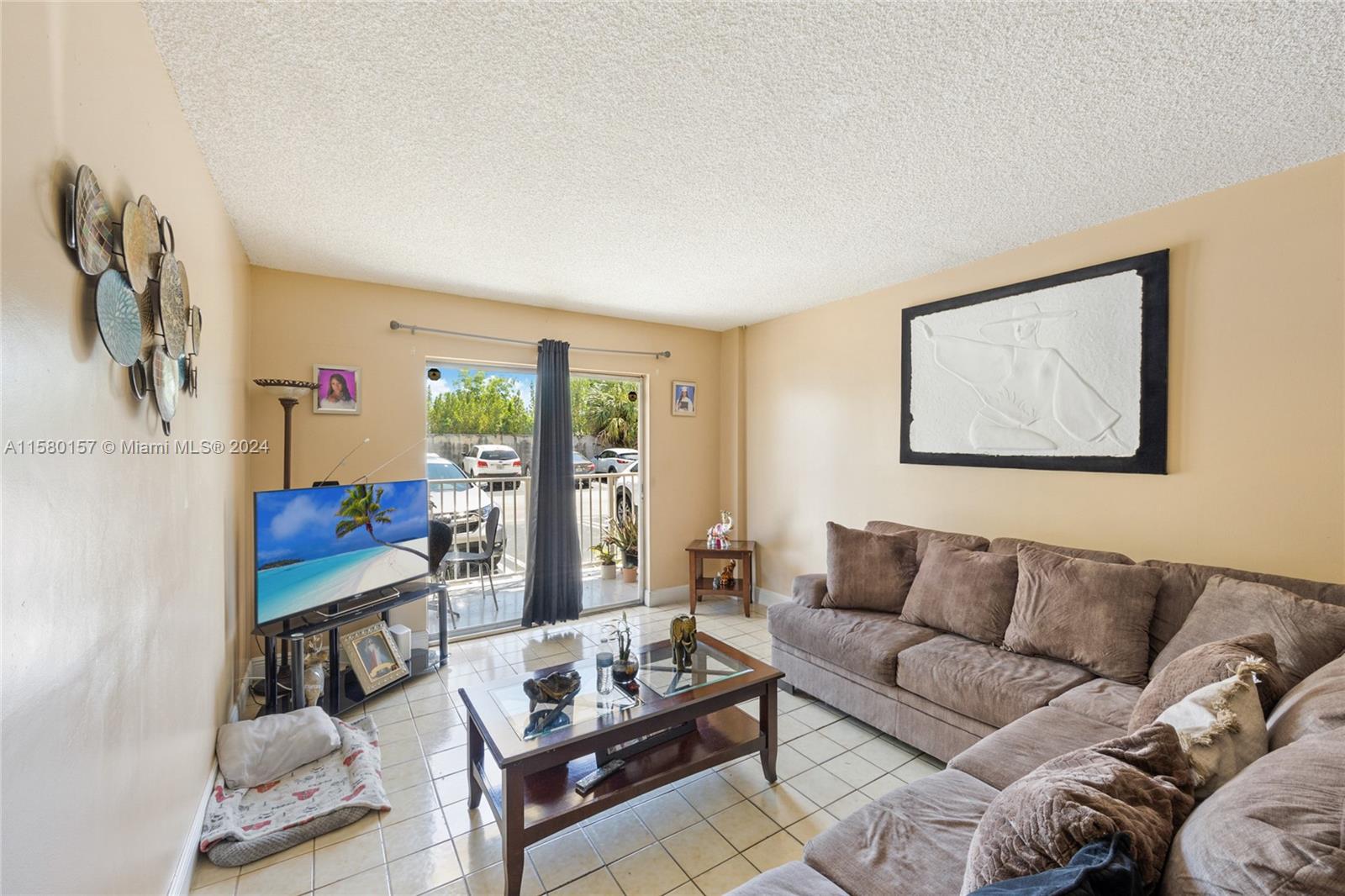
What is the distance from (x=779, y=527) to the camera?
4707mm

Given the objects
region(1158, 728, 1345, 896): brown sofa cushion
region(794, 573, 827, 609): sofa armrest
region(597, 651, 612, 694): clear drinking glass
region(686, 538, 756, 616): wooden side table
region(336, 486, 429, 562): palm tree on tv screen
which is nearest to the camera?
region(1158, 728, 1345, 896): brown sofa cushion

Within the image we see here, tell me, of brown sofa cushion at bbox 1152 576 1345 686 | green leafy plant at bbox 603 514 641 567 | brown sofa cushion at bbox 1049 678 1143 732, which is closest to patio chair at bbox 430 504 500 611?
green leafy plant at bbox 603 514 641 567

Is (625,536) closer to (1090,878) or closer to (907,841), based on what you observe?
(907,841)

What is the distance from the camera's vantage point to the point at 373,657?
3.17 metres

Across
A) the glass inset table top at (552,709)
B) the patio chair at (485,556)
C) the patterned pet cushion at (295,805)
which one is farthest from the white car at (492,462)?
the glass inset table top at (552,709)

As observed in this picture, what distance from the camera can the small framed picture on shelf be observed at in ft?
10.1

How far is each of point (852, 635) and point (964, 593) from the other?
0.57 metres

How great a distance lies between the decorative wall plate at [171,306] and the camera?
145 centimetres

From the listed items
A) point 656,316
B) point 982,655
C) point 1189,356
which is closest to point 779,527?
point 656,316

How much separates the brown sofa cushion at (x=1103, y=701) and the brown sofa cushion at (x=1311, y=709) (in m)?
0.49

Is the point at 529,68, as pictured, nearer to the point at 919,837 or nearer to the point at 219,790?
the point at 919,837

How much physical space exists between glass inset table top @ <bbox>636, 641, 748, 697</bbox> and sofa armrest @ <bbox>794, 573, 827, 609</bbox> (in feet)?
2.64

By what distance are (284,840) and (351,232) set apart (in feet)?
8.64

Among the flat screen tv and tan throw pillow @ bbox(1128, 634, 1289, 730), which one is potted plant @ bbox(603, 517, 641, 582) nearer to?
the flat screen tv
